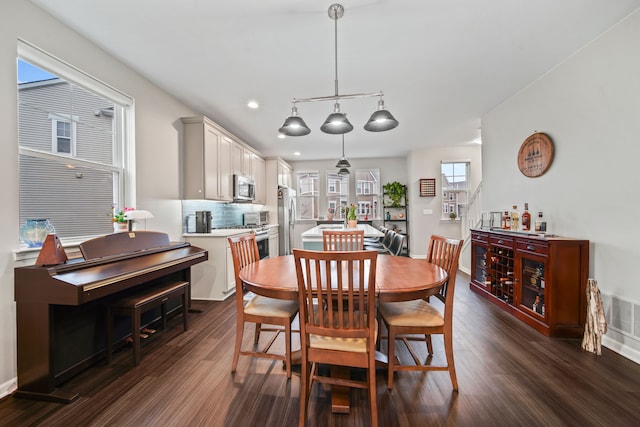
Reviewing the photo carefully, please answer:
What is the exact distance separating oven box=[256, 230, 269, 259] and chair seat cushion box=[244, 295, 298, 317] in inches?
102

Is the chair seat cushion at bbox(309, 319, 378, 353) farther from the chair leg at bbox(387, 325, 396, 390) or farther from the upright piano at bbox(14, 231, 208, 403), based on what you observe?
the upright piano at bbox(14, 231, 208, 403)

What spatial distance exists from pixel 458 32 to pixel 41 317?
3681 mm

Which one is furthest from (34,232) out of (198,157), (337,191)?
(337,191)

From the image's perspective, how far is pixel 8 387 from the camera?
166 cm

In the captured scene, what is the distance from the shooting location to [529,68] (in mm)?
2693

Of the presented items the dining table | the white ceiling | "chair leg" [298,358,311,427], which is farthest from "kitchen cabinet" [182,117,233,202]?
"chair leg" [298,358,311,427]

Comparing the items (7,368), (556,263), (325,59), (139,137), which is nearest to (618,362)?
(556,263)

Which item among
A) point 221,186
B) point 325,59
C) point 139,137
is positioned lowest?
point 221,186

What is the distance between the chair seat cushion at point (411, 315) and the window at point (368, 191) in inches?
207

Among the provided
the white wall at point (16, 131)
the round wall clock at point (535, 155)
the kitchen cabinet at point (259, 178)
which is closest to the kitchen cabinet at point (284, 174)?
the kitchen cabinet at point (259, 178)

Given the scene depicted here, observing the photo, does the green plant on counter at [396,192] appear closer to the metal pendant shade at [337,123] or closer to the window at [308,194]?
the window at [308,194]

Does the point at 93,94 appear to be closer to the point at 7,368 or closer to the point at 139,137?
the point at 139,137

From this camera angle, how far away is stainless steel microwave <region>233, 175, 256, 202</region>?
429 centimetres

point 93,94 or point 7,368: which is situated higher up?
point 93,94
